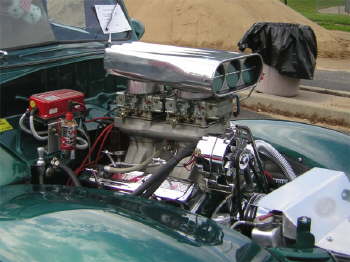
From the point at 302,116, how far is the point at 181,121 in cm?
570

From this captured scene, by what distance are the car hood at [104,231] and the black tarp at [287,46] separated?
7336mm

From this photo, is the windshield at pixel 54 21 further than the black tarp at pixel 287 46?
No

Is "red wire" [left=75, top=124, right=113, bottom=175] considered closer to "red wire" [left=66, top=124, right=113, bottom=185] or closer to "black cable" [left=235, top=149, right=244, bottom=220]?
"red wire" [left=66, top=124, right=113, bottom=185]

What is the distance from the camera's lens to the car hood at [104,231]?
6.53 ft

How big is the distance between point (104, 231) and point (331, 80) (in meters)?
10.1

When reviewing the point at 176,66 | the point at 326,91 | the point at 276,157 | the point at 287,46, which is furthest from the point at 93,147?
the point at 326,91

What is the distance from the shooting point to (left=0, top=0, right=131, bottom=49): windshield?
3156mm

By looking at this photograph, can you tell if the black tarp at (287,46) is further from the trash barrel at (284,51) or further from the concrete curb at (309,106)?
the concrete curb at (309,106)

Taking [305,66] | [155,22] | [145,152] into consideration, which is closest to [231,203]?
[145,152]

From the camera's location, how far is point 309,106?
27.3ft

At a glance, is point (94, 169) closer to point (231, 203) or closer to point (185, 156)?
point (185, 156)

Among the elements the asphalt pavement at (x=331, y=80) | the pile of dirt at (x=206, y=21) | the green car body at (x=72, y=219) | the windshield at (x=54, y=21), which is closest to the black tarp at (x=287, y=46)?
the asphalt pavement at (x=331, y=80)

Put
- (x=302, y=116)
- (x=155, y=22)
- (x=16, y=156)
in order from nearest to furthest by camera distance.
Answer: (x=16, y=156) → (x=302, y=116) → (x=155, y=22)

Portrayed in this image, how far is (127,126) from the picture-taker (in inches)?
121
